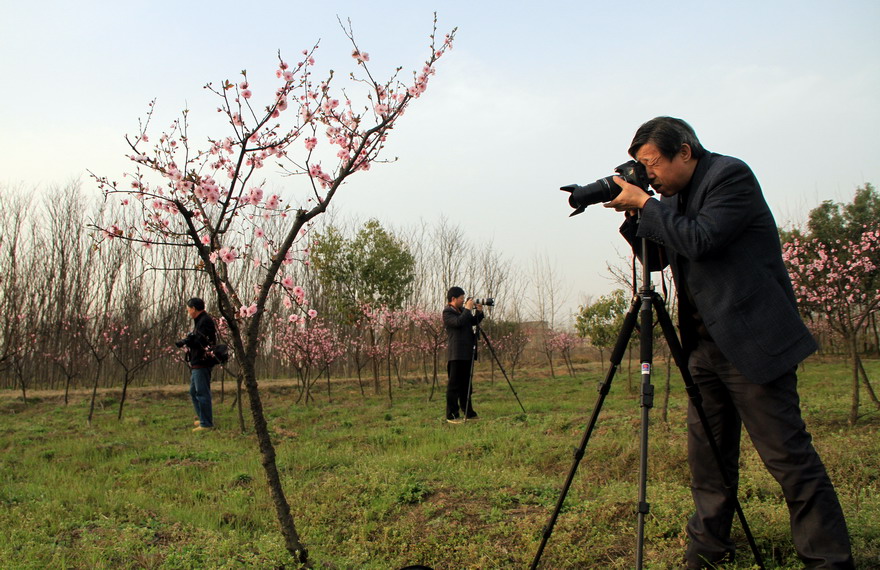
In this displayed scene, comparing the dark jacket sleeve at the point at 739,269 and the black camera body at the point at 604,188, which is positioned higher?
the black camera body at the point at 604,188

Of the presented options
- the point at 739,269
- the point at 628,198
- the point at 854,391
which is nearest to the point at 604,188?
the point at 628,198

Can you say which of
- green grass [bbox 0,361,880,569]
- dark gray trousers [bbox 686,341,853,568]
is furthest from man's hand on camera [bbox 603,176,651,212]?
green grass [bbox 0,361,880,569]

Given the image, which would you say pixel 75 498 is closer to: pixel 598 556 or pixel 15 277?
pixel 598 556

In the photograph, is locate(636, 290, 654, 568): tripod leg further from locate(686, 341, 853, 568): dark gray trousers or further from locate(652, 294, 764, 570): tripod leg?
locate(686, 341, 853, 568): dark gray trousers

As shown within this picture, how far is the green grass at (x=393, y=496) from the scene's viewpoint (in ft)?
9.20

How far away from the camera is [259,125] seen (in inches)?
128

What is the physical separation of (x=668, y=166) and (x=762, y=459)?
1.16 metres

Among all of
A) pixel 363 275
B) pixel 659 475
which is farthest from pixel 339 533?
pixel 363 275

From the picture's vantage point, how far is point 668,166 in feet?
7.63

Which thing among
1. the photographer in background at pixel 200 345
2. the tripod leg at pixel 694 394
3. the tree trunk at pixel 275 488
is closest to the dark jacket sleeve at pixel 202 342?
the photographer in background at pixel 200 345

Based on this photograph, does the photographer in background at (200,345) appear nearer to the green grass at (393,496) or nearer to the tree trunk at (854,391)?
the green grass at (393,496)

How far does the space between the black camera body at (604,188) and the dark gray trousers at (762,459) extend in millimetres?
707

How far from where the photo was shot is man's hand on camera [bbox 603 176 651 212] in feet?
7.26

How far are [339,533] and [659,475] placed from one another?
2302 mm
